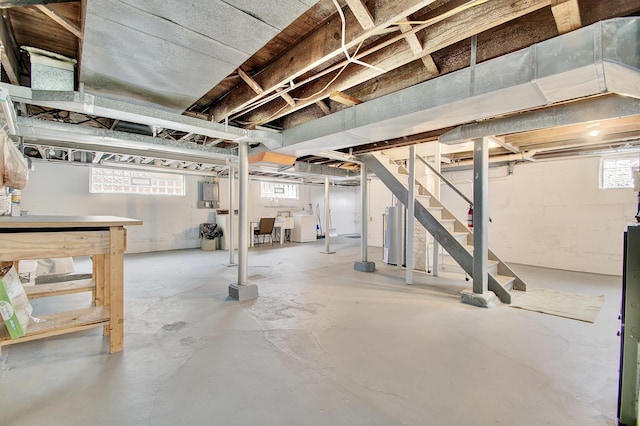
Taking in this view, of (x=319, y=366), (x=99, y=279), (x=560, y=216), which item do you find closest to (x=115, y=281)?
(x=99, y=279)

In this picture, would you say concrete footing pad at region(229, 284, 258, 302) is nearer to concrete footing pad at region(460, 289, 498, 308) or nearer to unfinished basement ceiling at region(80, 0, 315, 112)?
unfinished basement ceiling at region(80, 0, 315, 112)

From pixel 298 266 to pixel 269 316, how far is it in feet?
8.31

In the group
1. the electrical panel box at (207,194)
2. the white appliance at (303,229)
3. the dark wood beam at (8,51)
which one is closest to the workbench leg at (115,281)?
the dark wood beam at (8,51)

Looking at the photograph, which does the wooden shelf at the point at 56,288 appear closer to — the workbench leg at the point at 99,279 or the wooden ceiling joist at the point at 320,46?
the workbench leg at the point at 99,279

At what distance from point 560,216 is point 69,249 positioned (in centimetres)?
722

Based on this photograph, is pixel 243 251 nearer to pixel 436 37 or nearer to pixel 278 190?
pixel 436 37

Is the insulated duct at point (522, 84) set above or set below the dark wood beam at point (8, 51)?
below

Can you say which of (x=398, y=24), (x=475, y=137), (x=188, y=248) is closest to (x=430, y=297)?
(x=475, y=137)

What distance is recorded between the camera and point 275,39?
1969 millimetres

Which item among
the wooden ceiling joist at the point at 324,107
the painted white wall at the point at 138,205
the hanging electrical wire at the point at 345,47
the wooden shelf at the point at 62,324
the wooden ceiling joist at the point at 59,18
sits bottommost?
the wooden shelf at the point at 62,324

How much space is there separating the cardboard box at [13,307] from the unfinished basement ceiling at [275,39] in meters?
1.42

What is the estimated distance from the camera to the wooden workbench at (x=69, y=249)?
67.6 inches

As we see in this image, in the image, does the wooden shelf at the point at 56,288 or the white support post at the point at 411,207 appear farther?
the white support post at the point at 411,207

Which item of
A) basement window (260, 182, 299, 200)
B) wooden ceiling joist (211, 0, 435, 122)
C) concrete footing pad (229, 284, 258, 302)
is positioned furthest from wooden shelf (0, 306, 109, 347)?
basement window (260, 182, 299, 200)
